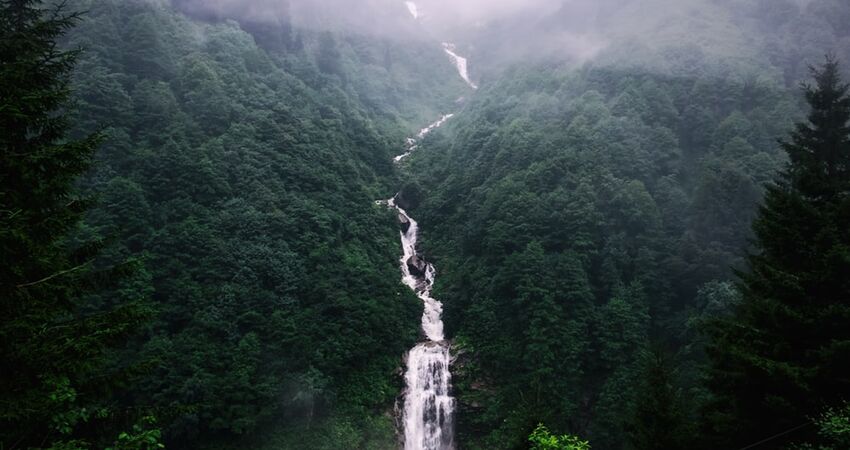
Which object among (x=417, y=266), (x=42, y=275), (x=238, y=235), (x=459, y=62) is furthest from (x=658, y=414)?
(x=459, y=62)

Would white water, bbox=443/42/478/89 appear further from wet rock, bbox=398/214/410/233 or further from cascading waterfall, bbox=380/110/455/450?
cascading waterfall, bbox=380/110/455/450

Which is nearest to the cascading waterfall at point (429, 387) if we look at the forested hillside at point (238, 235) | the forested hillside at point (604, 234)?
the forested hillside at point (604, 234)

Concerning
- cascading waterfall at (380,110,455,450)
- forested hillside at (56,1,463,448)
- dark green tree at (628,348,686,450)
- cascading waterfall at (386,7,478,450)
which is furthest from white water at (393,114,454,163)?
dark green tree at (628,348,686,450)

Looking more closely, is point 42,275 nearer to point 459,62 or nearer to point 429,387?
point 429,387

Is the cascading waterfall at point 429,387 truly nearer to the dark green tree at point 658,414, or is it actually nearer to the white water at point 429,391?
the white water at point 429,391

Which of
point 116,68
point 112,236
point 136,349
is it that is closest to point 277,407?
point 136,349

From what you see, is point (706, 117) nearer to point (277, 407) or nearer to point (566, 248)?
point (566, 248)
